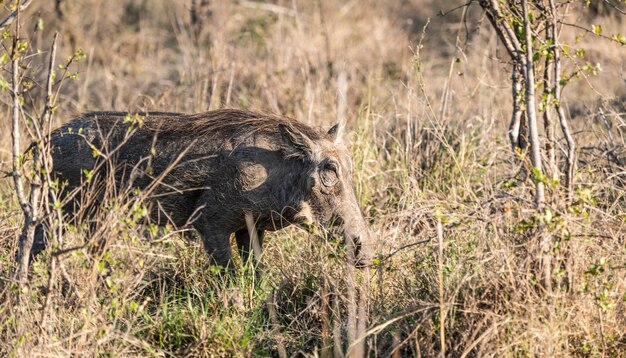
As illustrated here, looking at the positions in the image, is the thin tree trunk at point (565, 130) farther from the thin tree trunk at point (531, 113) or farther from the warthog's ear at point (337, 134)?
the warthog's ear at point (337, 134)

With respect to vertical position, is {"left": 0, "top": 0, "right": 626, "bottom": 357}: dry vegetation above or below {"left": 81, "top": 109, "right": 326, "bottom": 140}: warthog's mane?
below

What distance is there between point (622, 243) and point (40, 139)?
8.42ft

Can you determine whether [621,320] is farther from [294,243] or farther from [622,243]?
[294,243]

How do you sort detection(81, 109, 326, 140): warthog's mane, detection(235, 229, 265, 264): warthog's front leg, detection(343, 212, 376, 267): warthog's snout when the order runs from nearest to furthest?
detection(343, 212, 376, 267): warthog's snout
detection(81, 109, 326, 140): warthog's mane
detection(235, 229, 265, 264): warthog's front leg

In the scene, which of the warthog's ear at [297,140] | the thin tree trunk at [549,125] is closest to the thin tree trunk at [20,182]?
the warthog's ear at [297,140]

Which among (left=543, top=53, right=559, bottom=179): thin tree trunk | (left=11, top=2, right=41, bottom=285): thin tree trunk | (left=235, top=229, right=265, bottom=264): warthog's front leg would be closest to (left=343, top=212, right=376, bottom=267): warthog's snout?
(left=235, top=229, right=265, bottom=264): warthog's front leg

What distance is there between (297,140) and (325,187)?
290mm

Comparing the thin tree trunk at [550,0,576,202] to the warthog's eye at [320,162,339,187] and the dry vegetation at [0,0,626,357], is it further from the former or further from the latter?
the warthog's eye at [320,162,339,187]

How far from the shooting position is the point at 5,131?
646cm

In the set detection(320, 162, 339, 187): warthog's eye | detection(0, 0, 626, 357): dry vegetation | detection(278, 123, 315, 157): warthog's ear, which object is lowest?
detection(0, 0, 626, 357): dry vegetation

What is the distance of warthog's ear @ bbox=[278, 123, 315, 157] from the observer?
472cm

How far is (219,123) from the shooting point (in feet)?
16.3

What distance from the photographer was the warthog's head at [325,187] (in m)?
4.68

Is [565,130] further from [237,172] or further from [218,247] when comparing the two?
[218,247]
